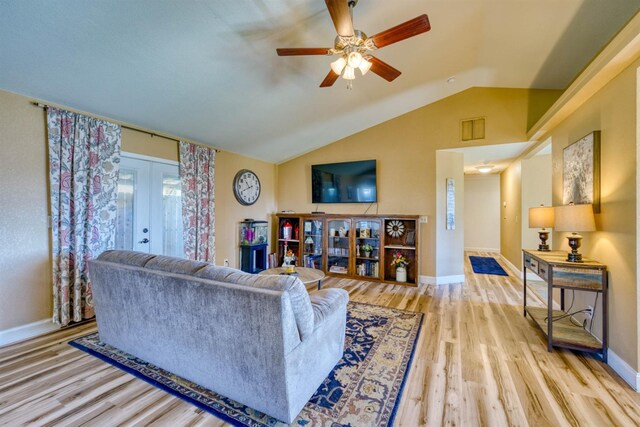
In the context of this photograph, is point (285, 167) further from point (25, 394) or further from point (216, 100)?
point (25, 394)

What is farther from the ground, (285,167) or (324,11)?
(324,11)

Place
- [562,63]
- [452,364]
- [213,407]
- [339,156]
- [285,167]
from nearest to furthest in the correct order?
[213,407], [452,364], [562,63], [339,156], [285,167]

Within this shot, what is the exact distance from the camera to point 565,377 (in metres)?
2.05

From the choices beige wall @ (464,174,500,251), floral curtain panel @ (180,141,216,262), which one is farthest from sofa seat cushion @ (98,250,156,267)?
beige wall @ (464,174,500,251)

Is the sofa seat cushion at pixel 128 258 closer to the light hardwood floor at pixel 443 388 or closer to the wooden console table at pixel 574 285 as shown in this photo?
the light hardwood floor at pixel 443 388

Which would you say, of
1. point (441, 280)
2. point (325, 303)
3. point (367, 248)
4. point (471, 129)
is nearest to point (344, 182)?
point (367, 248)

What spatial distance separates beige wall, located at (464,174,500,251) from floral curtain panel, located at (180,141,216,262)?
25.0 ft

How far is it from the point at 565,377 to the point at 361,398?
1.67 m

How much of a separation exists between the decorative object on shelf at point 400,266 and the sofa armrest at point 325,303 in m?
2.85

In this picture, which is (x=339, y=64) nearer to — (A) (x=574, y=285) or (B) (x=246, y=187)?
(A) (x=574, y=285)

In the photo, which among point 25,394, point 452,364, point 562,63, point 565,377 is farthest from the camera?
point 562,63

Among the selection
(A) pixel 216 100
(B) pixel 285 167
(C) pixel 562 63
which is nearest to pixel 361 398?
(A) pixel 216 100

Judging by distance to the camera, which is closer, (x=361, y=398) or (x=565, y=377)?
(x=361, y=398)

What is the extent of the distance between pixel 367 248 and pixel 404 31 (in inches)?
144
